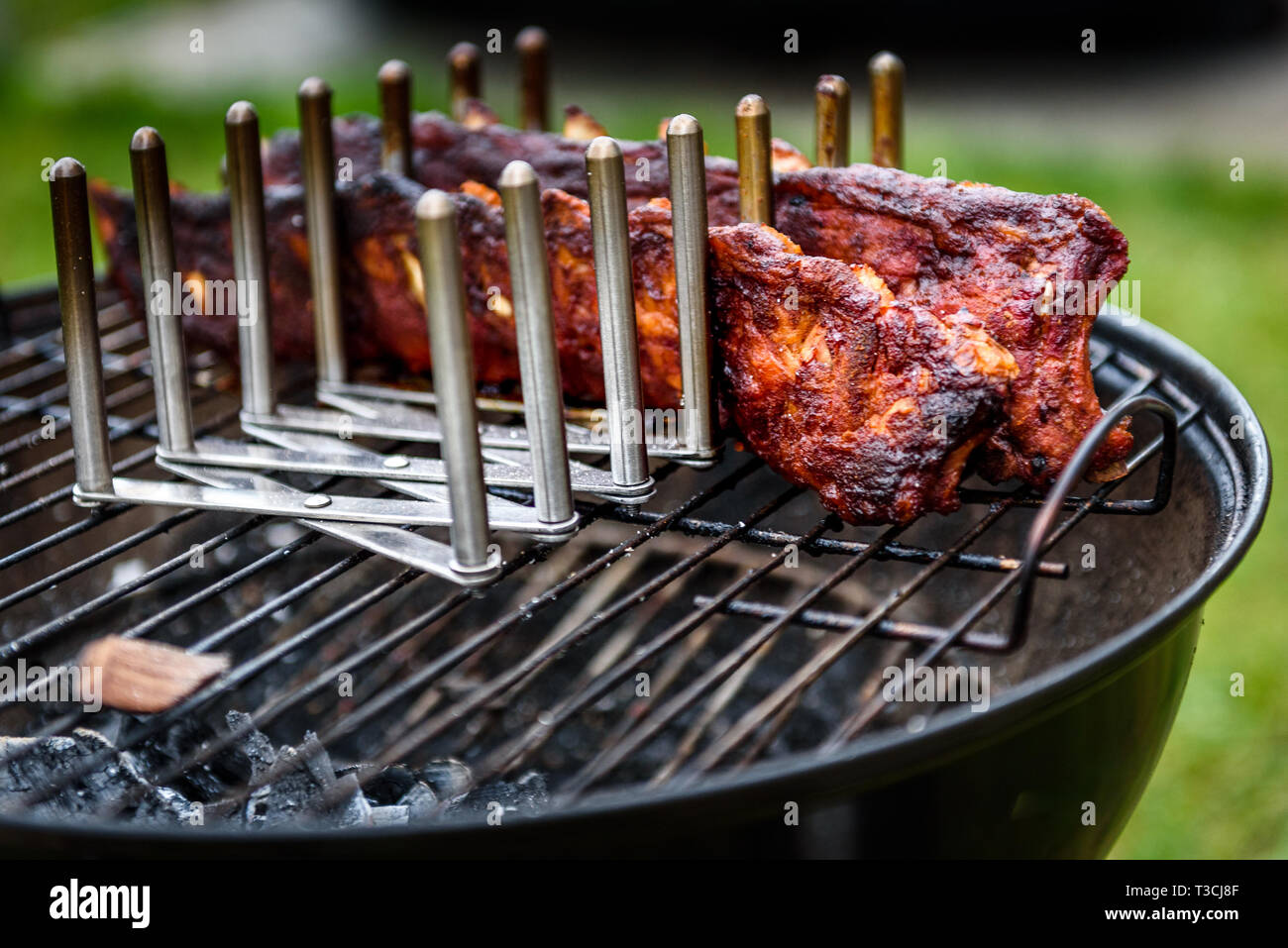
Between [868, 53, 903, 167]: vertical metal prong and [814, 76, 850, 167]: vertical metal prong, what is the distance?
0.25 feet

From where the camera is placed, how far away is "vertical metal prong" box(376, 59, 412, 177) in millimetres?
2822

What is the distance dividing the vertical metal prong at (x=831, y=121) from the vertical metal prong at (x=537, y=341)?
1.00 meters

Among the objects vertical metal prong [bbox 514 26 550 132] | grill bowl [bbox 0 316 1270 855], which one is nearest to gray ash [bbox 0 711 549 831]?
grill bowl [bbox 0 316 1270 855]

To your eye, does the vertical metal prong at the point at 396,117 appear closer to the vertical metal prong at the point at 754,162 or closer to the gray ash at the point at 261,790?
the vertical metal prong at the point at 754,162

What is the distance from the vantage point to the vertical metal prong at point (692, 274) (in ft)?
6.79

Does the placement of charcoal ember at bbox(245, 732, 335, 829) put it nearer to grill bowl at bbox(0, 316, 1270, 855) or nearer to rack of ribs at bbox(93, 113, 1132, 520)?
grill bowl at bbox(0, 316, 1270, 855)

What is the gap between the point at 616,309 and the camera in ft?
6.79

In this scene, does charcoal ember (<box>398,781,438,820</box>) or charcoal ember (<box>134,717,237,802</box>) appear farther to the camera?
charcoal ember (<box>134,717,237,802</box>)

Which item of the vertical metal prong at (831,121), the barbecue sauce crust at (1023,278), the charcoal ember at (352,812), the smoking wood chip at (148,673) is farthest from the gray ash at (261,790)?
the vertical metal prong at (831,121)

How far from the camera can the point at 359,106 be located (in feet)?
26.6
